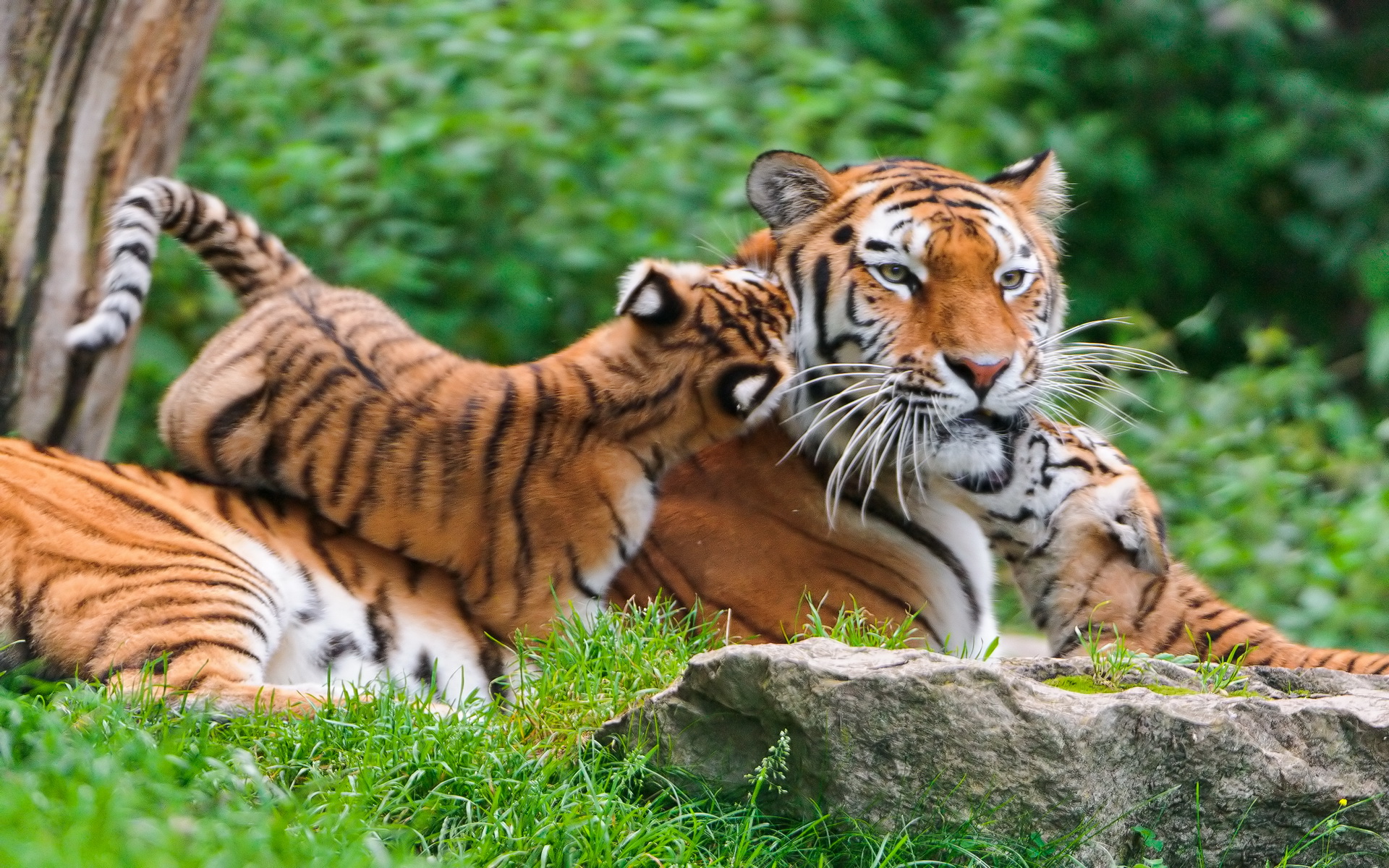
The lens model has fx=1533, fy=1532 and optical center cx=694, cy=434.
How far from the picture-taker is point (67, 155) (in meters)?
Answer: 4.84

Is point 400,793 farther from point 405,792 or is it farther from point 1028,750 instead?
point 1028,750

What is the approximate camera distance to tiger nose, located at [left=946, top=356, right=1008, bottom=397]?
155 inches

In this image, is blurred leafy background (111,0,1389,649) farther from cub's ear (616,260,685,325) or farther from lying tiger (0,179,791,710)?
cub's ear (616,260,685,325)

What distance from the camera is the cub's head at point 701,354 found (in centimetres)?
402

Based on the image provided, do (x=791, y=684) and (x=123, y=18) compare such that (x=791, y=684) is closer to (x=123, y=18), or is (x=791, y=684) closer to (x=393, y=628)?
(x=393, y=628)

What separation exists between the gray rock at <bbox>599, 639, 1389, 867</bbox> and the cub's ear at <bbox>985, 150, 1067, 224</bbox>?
1963 millimetres

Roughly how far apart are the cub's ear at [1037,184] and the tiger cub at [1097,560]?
0.75 m

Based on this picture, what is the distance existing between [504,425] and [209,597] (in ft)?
2.87

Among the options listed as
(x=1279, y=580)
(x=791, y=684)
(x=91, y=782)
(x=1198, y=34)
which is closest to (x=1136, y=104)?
(x=1198, y=34)

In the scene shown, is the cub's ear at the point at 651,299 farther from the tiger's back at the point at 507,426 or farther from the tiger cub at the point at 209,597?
the tiger cub at the point at 209,597

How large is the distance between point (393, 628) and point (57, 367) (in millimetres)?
1646

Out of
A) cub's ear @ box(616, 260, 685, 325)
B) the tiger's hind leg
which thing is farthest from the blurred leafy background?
the tiger's hind leg

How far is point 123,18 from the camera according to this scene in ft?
15.9

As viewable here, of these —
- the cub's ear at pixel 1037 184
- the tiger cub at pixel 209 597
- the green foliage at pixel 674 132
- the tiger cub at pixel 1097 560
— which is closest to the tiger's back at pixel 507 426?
the tiger cub at pixel 209 597
